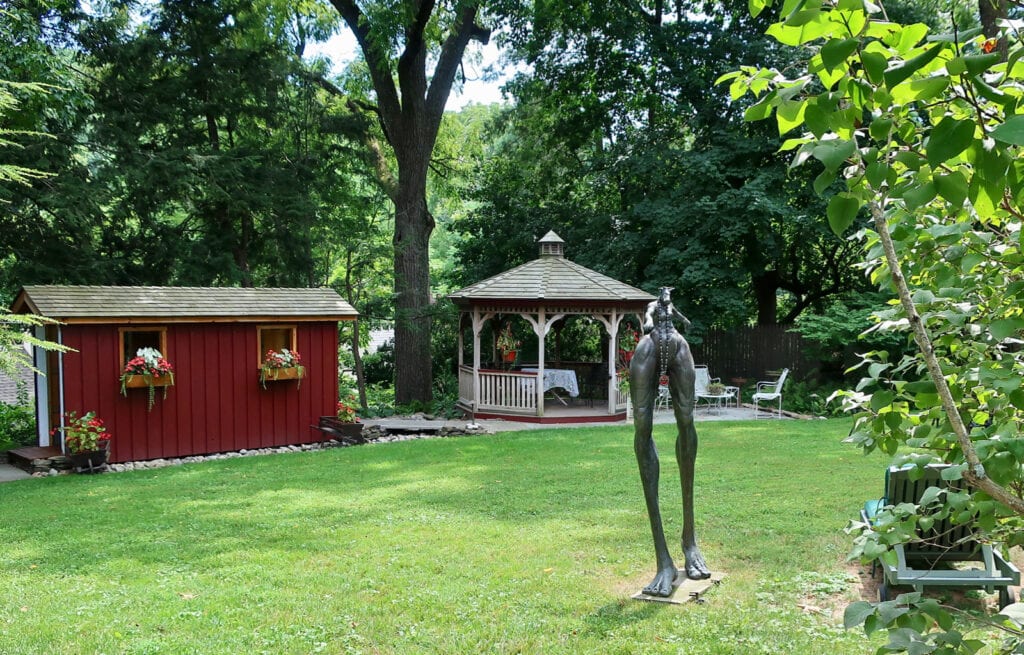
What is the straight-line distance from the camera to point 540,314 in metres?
15.9

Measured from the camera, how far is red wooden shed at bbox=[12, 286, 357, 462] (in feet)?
36.3

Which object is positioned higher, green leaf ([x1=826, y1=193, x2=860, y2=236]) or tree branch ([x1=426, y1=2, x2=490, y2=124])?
tree branch ([x1=426, y1=2, x2=490, y2=124])

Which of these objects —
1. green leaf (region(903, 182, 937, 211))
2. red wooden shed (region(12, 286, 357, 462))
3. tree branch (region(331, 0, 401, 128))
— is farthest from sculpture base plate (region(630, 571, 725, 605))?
tree branch (region(331, 0, 401, 128))

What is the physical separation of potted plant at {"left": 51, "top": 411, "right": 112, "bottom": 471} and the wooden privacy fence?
1409 cm

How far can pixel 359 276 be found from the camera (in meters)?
17.0

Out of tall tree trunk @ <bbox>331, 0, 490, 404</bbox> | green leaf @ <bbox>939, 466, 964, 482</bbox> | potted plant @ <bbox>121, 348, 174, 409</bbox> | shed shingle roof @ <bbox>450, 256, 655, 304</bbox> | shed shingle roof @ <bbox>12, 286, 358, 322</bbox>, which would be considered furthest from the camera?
tall tree trunk @ <bbox>331, 0, 490, 404</bbox>

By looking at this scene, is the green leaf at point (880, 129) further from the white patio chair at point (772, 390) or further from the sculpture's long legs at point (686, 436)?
the white patio chair at point (772, 390)

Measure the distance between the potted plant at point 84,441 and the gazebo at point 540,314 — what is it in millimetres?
7160

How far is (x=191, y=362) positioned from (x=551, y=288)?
23.3 ft

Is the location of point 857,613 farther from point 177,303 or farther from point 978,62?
point 177,303

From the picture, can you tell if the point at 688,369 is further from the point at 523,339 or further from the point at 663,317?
the point at 523,339

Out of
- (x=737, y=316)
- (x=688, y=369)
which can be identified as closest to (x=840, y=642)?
(x=688, y=369)

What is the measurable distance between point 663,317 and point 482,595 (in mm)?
2335

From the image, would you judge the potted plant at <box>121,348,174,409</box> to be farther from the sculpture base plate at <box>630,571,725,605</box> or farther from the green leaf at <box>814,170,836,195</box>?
the green leaf at <box>814,170,836,195</box>
